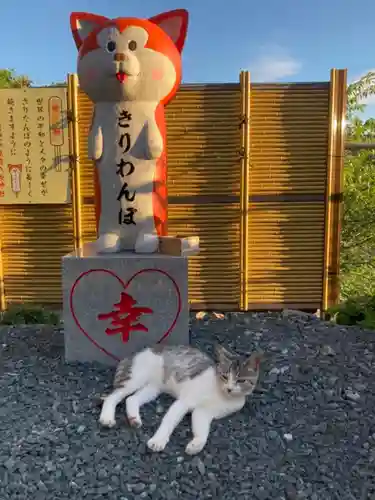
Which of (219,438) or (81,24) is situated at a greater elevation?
(81,24)

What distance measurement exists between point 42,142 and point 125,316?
307cm

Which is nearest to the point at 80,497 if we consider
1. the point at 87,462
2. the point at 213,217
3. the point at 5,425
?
the point at 87,462

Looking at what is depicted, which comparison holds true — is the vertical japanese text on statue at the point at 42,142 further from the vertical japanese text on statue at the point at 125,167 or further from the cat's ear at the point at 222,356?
the cat's ear at the point at 222,356

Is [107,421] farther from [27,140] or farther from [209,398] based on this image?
[27,140]

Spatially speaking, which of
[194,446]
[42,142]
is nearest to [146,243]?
[194,446]

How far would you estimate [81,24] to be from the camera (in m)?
3.37

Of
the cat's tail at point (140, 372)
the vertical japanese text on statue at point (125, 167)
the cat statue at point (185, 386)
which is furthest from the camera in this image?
the vertical japanese text on statue at point (125, 167)

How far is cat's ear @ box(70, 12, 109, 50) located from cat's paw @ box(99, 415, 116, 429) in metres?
2.54

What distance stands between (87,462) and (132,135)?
81.3 inches

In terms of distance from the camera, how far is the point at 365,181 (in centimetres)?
597

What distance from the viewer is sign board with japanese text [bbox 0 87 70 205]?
17.4ft

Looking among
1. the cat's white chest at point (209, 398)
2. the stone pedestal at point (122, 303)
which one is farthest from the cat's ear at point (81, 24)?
the cat's white chest at point (209, 398)

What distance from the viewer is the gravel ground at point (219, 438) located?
208 cm

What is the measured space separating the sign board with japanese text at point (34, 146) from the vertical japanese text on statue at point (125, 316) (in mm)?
2675
